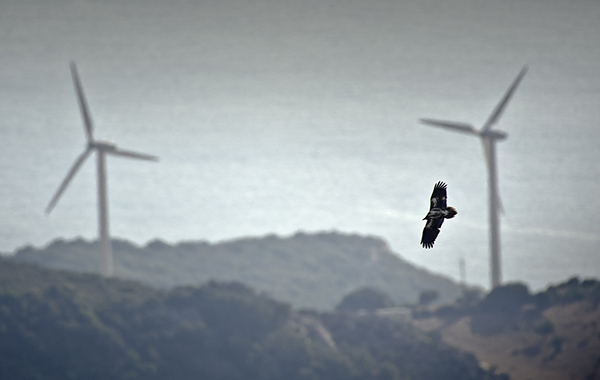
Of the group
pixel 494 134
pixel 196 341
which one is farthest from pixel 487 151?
pixel 196 341

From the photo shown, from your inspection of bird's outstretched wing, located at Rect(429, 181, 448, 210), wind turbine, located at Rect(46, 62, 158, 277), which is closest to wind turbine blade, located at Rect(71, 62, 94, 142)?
wind turbine, located at Rect(46, 62, 158, 277)

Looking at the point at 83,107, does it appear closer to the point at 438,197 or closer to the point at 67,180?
the point at 67,180

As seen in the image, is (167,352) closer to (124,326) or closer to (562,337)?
(124,326)

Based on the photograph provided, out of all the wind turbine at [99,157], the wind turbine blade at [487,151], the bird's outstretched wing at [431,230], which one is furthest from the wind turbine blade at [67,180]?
the bird's outstretched wing at [431,230]

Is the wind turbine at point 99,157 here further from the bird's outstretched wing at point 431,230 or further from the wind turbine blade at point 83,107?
the bird's outstretched wing at point 431,230

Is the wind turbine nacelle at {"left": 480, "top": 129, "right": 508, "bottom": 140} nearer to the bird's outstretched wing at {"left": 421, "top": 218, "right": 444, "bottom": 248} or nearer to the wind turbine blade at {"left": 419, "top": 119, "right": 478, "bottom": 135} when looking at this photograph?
the wind turbine blade at {"left": 419, "top": 119, "right": 478, "bottom": 135}

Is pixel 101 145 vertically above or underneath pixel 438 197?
above

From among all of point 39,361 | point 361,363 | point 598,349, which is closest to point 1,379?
point 39,361
